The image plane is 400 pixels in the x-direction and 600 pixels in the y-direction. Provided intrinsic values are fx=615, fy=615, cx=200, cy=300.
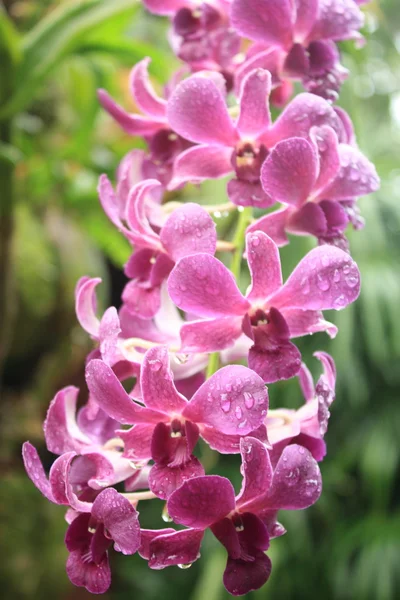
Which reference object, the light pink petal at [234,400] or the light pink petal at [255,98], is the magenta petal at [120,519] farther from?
the light pink petal at [255,98]

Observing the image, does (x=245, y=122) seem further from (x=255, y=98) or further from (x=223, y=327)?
(x=223, y=327)

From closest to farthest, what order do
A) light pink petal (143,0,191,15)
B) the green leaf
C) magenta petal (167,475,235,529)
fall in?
magenta petal (167,475,235,529)
light pink petal (143,0,191,15)
the green leaf

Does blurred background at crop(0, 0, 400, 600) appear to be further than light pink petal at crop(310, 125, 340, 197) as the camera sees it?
Yes

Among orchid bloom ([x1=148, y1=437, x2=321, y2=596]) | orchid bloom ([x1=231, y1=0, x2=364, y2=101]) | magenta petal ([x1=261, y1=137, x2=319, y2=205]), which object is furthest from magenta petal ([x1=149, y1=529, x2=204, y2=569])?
orchid bloom ([x1=231, y1=0, x2=364, y2=101])

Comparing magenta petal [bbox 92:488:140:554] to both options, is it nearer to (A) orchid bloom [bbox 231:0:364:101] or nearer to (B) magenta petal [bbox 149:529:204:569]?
(B) magenta petal [bbox 149:529:204:569]

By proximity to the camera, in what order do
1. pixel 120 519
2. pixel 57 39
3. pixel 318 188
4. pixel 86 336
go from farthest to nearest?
pixel 86 336, pixel 57 39, pixel 318 188, pixel 120 519

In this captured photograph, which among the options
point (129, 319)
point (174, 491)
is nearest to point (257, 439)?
point (174, 491)

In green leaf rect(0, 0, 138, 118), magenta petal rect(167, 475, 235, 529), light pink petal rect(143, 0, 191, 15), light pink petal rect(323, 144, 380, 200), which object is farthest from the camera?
green leaf rect(0, 0, 138, 118)

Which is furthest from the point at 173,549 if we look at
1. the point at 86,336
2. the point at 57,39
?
the point at 86,336
